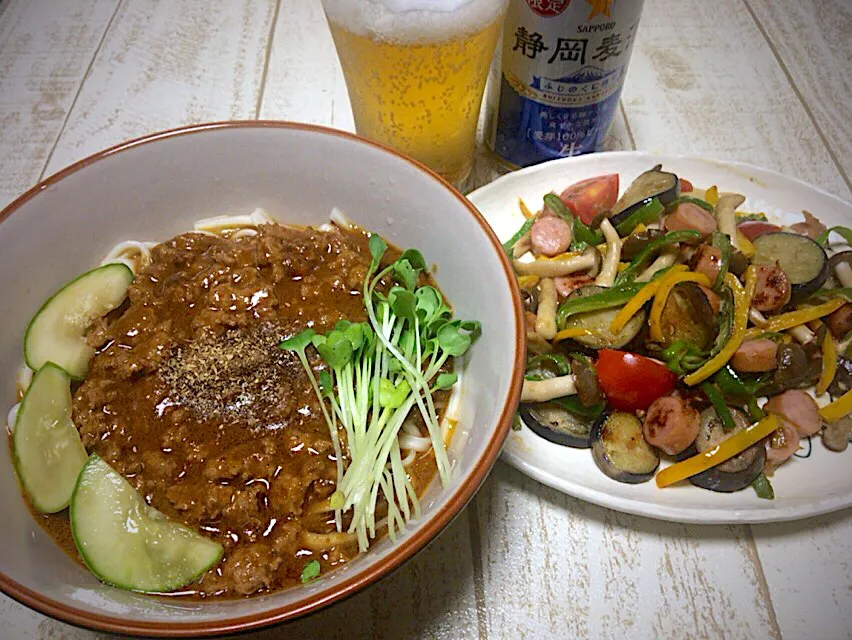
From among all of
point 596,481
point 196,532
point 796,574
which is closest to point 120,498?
point 196,532

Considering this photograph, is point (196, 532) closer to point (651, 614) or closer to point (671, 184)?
point (651, 614)

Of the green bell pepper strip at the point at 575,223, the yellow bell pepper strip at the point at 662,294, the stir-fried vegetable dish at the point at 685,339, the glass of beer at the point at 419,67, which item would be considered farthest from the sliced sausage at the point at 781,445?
the glass of beer at the point at 419,67

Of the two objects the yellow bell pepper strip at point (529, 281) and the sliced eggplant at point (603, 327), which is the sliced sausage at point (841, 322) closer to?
the sliced eggplant at point (603, 327)

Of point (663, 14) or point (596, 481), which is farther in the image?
point (663, 14)

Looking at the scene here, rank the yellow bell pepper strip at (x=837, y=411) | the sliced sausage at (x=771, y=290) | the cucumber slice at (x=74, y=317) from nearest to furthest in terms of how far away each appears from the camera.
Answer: the cucumber slice at (x=74, y=317), the yellow bell pepper strip at (x=837, y=411), the sliced sausage at (x=771, y=290)

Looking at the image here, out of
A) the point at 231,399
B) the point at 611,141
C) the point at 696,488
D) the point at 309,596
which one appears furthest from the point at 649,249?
the point at 309,596
